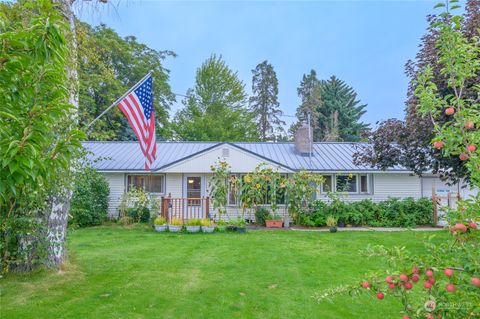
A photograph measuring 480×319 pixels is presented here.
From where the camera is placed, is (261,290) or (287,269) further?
(287,269)

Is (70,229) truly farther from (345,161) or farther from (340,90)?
(340,90)

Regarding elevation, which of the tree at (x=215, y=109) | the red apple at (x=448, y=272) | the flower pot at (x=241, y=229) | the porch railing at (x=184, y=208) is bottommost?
the flower pot at (x=241, y=229)

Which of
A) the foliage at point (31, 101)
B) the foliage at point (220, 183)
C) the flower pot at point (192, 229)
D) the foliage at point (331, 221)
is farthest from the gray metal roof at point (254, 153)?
the foliage at point (31, 101)

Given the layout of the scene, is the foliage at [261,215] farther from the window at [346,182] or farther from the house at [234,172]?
the window at [346,182]

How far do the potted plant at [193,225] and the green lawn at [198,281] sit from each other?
1.95 metres

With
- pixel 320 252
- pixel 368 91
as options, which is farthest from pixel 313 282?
pixel 368 91

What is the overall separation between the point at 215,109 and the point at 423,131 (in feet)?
85.1

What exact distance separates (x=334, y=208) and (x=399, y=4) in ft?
26.9

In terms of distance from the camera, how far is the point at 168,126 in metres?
28.2

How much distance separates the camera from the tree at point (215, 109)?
2922cm

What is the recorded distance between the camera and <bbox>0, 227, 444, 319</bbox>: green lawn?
4.57 m

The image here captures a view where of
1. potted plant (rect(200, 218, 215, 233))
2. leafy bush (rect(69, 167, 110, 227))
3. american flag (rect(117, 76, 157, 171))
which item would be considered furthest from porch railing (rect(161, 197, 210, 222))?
american flag (rect(117, 76, 157, 171))

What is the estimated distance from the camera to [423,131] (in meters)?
6.11

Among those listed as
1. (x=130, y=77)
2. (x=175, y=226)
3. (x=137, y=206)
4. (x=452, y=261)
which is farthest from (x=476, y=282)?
(x=130, y=77)
